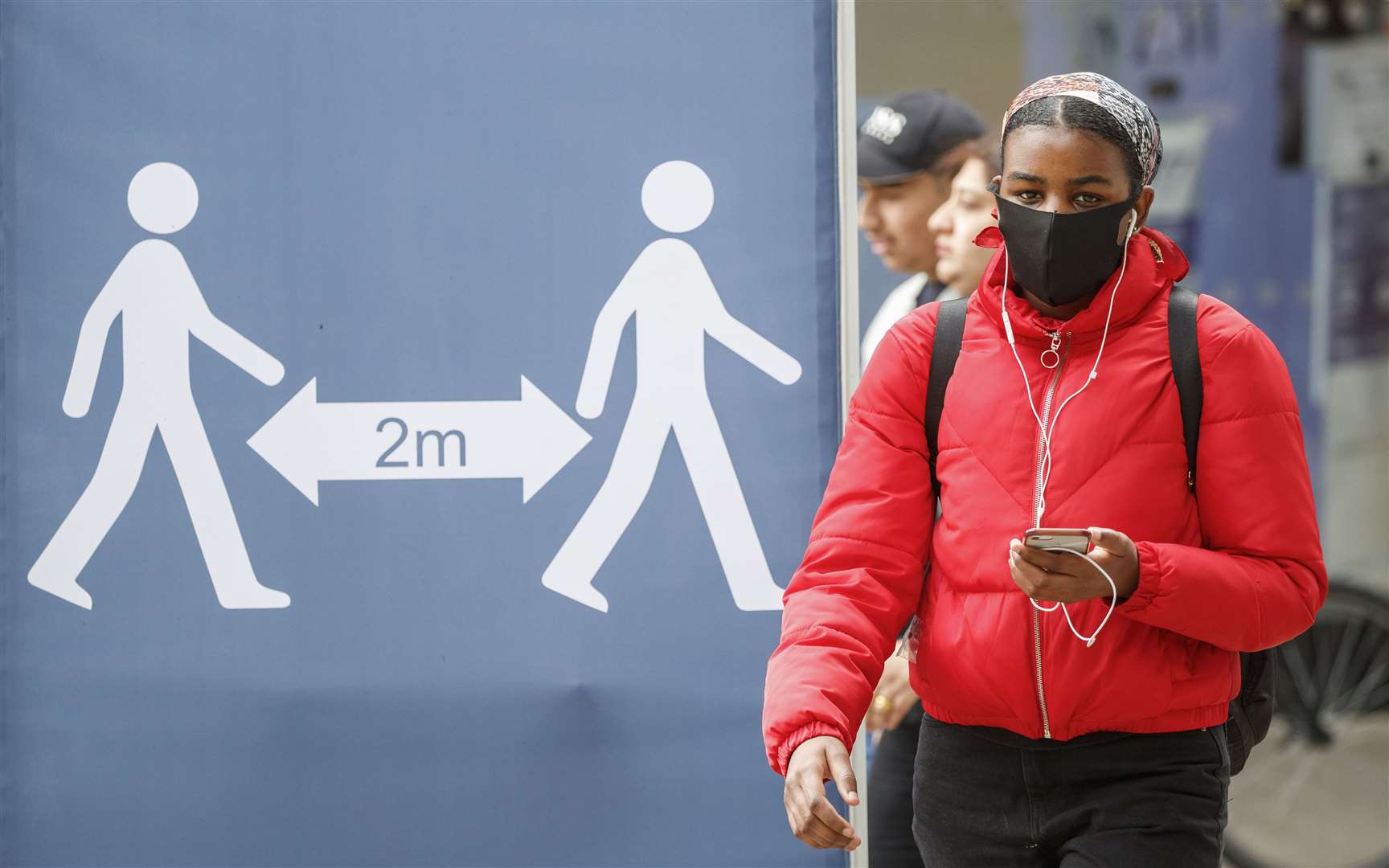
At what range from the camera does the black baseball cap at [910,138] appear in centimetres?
346

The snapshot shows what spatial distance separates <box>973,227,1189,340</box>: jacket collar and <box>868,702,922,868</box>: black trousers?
1204mm

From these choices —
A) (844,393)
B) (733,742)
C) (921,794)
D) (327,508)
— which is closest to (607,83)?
(844,393)

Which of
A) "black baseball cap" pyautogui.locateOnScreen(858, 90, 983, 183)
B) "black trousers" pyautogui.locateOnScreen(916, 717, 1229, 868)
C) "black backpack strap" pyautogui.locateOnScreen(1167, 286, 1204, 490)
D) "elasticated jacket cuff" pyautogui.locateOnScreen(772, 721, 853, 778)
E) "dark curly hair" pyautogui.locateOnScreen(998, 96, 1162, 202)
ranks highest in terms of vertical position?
"black baseball cap" pyautogui.locateOnScreen(858, 90, 983, 183)

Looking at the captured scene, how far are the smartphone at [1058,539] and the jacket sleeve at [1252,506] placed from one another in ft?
0.50

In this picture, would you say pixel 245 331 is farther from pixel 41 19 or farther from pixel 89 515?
pixel 41 19

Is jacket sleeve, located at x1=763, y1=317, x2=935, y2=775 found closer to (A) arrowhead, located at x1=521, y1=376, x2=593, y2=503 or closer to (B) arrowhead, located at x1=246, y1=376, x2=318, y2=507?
(A) arrowhead, located at x1=521, y1=376, x2=593, y2=503

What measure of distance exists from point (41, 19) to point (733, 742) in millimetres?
1938

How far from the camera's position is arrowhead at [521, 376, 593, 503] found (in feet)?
9.78

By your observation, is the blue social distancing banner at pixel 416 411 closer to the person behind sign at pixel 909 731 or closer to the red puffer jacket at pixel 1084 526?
the person behind sign at pixel 909 731

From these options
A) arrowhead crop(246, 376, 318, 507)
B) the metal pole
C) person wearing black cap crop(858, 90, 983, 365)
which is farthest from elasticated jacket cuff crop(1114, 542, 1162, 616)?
arrowhead crop(246, 376, 318, 507)

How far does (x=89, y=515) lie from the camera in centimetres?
302

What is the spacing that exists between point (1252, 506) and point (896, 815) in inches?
53.3

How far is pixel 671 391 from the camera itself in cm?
298

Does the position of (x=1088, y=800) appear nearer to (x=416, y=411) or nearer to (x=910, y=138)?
(x=416, y=411)
